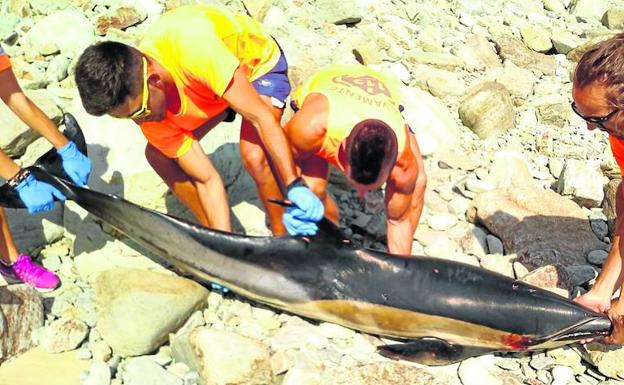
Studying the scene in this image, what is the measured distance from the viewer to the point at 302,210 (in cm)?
374

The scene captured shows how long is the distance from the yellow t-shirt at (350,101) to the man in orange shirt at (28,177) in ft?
4.73

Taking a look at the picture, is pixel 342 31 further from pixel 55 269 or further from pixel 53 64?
pixel 55 269

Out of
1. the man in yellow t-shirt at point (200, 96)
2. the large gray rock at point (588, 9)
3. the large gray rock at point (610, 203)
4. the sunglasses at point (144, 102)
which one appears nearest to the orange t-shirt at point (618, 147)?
the large gray rock at point (610, 203)

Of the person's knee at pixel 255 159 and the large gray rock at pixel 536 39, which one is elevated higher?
the person's knee at pixel 255 159

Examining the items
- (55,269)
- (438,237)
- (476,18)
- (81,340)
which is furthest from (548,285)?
(476,18)

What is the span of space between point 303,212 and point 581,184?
2709 millimetres

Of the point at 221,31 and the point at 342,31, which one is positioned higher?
the point at 221,31

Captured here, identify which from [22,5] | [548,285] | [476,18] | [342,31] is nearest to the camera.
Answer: [548,285]

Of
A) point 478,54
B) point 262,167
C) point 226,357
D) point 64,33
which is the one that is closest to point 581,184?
point 262,167

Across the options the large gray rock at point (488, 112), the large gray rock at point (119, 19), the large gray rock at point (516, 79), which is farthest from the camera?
the large gray rock at point (516, 79)

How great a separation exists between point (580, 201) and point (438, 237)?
4.09 feet

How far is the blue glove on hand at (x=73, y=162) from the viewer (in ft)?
13.6

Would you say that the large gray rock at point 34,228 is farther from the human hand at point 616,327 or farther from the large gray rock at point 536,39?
the large gray rock at point 536,39

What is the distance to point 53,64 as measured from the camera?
6.28 m
